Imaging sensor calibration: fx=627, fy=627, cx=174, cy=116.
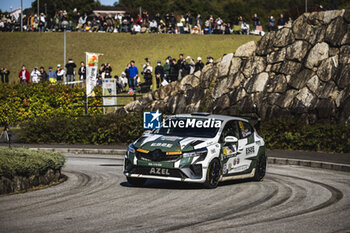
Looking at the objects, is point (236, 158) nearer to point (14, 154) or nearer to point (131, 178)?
point (131, 178)

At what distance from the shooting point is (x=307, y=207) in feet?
35.4

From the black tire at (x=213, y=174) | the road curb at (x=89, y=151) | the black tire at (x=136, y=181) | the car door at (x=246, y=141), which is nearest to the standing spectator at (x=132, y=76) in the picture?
the road curb at (x=89, y=151)

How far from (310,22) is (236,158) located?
17.4 meters

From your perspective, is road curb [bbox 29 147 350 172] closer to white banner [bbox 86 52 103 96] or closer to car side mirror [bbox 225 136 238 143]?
car side mirror [bbox 225 136 238 143]

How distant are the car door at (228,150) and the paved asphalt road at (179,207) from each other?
0.43m

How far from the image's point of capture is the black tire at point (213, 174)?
1305 cm

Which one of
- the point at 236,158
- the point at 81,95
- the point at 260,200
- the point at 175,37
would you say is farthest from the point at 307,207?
the point at 175,37

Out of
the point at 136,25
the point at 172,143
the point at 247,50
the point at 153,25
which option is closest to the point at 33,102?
the point at 247,50

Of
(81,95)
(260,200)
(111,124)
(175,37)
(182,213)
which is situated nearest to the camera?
(182,213)

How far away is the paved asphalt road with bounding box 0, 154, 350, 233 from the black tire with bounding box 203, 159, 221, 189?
16 centimetres

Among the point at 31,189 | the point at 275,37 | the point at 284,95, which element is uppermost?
the point at 275,37

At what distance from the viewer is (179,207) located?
1062 centimetres

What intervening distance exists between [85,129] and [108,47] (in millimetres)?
33538

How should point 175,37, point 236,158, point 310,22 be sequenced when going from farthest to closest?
point 175,37, point 310,22, point 236,158
